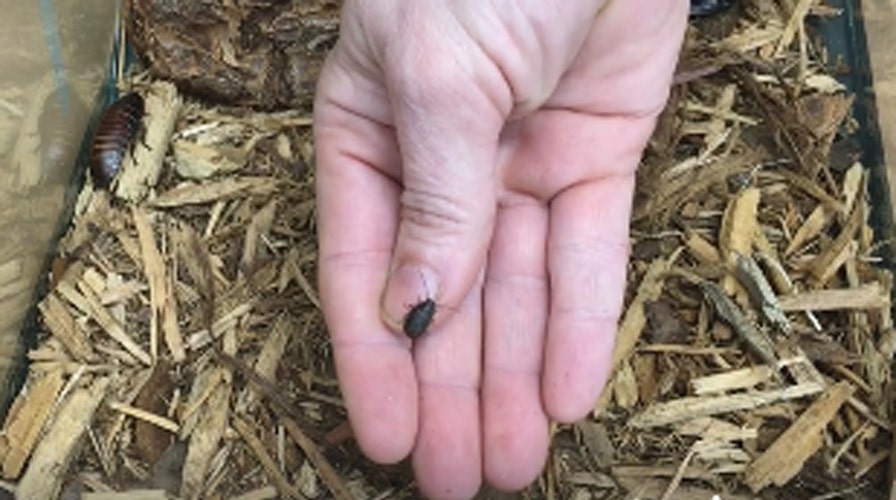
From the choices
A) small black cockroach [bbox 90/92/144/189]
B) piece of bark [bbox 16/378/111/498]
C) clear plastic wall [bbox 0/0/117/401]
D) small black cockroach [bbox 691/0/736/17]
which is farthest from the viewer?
small black cockroach [bbox 691/0/736/17]

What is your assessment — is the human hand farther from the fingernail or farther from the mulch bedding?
the mulch bedding

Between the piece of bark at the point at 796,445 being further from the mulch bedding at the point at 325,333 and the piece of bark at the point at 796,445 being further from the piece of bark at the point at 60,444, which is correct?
the piece of bark at the point at 60,444

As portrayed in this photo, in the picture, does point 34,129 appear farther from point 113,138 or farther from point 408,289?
point 408,289

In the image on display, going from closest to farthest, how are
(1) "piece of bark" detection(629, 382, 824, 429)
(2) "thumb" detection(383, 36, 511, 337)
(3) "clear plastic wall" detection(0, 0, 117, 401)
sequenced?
1. (2) "thumb" detection(383, 36, 511, 337)
2. (1) "piece of bark" detection(629, 382, 824, 429)
3. (3) "clear plastic wall" detection(0, 0, 117, 401)

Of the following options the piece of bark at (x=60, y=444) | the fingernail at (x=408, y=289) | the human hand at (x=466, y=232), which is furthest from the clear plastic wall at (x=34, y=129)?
the fingernail at (x=408, y=289)

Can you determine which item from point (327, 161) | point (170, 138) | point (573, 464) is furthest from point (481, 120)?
point (170, 138)

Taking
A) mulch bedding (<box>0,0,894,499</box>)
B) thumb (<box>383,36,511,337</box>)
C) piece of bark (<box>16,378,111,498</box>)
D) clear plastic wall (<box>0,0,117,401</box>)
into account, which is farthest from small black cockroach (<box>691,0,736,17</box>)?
piece of bark (<box>16,378,111,498</box>)

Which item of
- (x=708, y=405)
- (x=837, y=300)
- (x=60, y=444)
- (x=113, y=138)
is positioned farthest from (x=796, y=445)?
(x=113, y=138)
